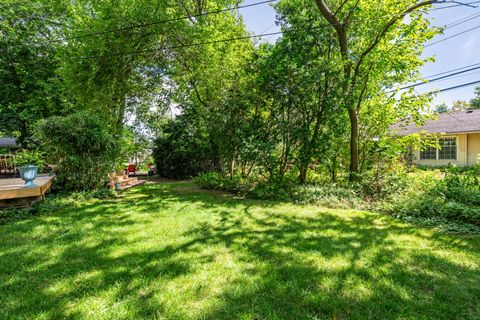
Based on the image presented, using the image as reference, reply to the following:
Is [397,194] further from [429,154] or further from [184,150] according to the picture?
[429,154]

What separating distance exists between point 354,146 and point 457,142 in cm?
1090

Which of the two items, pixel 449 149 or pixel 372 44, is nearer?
pixel 372 44

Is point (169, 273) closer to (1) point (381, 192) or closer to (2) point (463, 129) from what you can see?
(1) point (381, 192)

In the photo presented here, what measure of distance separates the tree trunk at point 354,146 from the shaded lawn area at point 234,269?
2.82 m

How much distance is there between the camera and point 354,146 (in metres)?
7.05

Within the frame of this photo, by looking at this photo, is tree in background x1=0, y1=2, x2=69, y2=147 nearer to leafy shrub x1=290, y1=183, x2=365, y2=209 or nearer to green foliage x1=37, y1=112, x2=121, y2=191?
green foliage x1=37, y1=112, x2=121, y2=191

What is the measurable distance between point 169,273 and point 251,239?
139cm

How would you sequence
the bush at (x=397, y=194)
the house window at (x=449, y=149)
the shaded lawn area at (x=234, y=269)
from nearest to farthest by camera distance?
the shaded lawn area at (x=234, y=269) → the bush at (x=397, y=194) → the house window at (x=449, y=149)

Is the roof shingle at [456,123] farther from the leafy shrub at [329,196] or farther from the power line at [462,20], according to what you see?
the leafy shrub at [329,196]

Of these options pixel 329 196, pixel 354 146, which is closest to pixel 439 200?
pixel 329 196

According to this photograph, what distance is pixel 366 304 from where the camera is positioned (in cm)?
208

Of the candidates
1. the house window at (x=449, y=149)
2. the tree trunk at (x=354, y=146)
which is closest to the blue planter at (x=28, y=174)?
the tree trunk at (x=354, y=146)

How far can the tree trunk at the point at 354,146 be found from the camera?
7002 millimetres

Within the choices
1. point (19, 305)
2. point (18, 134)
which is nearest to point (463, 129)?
point (19, 305)
